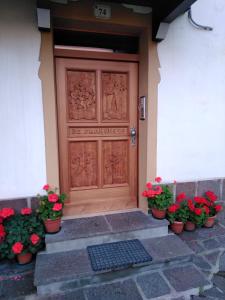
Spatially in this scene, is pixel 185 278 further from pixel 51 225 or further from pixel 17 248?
pixel 17 248

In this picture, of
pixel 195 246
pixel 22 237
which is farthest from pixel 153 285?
pixel 22 237

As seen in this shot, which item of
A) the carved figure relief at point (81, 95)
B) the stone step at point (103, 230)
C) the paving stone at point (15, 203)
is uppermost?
the carved figure relief at point (81, 95)

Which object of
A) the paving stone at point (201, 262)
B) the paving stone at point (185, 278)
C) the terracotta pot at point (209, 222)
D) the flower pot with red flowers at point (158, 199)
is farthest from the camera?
the terracotta pot at point (209, 222)

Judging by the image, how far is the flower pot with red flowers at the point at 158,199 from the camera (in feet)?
7.52

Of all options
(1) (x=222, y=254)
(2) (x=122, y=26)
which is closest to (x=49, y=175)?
(2) (x=122, y=26)

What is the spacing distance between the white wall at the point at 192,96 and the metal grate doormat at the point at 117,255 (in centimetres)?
90

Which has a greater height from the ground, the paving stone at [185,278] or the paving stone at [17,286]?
the paving stone at [17,286]

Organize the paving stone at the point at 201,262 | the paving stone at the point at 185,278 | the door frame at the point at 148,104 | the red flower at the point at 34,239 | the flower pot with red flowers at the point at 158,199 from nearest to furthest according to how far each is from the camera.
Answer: the paving stone at the point at 185,278 → the red flower at the point at 34,239 → the paving stone at the point at 201,262 → the door frame at the point at 148,104 → the flower pot with red flowers at the point at 158,199

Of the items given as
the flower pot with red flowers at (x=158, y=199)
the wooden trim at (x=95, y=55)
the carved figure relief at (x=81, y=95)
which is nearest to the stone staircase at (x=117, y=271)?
the flower pot with red flowers at (x=158, y=199)

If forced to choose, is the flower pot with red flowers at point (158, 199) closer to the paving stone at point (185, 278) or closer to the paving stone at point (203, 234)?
the paving stone at point (203, 234)

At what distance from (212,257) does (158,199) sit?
0.74 m

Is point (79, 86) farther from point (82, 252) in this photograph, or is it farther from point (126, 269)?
point (126, 269)

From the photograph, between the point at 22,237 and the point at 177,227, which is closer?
the point at 22,237

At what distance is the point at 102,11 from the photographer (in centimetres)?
215
